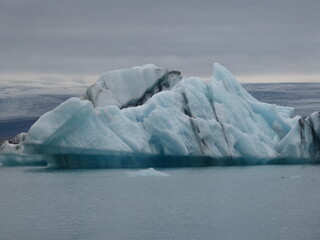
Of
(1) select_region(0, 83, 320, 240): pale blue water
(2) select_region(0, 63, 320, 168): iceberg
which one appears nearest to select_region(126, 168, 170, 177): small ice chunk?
(1) select_region(0, 83, 320, 240): pale blue water

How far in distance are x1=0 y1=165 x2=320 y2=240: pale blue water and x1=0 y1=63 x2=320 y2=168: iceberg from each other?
2.54 ft

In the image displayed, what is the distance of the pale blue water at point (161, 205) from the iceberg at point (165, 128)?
774 mm

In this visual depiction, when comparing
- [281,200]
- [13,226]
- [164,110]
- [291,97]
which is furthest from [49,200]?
[291,97]

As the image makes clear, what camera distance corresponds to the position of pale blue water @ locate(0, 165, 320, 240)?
1438 cm

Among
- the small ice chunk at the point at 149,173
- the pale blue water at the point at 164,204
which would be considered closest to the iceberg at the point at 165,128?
the pale blue water at the point at 164,204

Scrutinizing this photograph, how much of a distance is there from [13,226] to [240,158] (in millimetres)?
15406

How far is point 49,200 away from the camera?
19750 millimetres

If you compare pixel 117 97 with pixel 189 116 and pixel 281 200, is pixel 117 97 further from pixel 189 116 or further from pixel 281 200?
pixel 281 200

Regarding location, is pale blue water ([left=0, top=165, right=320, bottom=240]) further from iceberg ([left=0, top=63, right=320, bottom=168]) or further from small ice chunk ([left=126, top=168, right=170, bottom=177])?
iceberg ([left=0, top=63, right=320, bottom=168])

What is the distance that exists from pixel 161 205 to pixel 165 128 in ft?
29.5

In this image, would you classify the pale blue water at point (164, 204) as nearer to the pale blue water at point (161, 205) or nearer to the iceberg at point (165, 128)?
the pale blue water at point (161, 205)

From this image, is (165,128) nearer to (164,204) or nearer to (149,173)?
(149,173)

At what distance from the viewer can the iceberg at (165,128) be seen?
84.1 ft

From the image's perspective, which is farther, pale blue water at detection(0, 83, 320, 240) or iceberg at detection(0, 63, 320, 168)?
iceberg at detection(0, 63, 320, 168)
